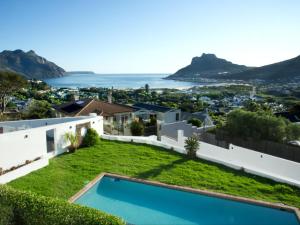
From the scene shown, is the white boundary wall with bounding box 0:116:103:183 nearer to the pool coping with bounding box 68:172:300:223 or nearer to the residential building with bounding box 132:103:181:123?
the pool coping with bounding box 68:172:300:223

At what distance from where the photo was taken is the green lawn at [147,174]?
11553 millimetres

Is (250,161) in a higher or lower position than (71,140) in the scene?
lower

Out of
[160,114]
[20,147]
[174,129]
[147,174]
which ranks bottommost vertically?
[147,174]

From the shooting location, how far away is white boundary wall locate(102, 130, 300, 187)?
516 inches

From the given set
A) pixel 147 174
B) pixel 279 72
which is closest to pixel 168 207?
pixel 147 174

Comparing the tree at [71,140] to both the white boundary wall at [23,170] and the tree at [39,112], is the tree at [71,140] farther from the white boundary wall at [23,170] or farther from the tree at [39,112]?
the tree at [39,112]

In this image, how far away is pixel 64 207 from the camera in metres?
7.73

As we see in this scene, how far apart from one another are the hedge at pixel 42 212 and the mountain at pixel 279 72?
11458cm

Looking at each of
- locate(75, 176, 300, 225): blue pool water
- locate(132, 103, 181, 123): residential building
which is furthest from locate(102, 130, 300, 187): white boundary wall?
locate(132, 103, 181, 123): residential building

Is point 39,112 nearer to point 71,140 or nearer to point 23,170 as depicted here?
point 71,140

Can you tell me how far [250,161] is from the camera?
49.1 feet

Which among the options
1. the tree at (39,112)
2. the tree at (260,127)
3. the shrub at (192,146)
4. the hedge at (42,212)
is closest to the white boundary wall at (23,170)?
the hedge at (42,212)

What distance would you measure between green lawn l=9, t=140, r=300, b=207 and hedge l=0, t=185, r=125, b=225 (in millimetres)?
2570

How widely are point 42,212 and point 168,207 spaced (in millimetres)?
5248
